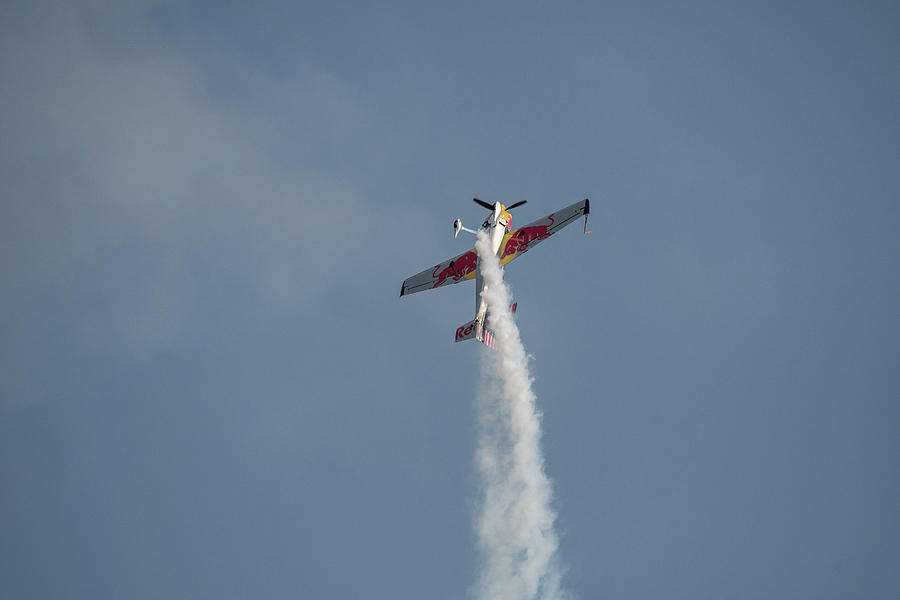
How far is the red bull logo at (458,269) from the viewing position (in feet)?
198

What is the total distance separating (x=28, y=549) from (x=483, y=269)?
107 m

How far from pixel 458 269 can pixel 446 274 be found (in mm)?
1256

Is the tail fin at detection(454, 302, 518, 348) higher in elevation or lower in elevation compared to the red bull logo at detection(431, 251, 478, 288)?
lower

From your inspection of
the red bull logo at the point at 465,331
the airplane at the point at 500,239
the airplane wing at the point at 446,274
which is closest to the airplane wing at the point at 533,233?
the airplane at the point at 500,239

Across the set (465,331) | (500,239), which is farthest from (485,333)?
(500,239)

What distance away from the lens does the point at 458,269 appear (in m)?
61.6

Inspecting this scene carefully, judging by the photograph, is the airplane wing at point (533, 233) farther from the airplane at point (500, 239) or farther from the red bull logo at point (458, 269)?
the red bull logo at point (458, 269)

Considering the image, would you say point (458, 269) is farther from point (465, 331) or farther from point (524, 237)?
point (465, 331)

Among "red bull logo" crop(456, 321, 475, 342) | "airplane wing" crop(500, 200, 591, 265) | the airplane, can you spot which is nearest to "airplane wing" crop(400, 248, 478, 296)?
the airplane

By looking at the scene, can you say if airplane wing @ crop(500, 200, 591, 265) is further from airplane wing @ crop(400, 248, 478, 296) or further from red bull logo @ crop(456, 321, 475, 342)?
red bull logo @ crop(456, 321, 475, 342)

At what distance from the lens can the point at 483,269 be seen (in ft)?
189

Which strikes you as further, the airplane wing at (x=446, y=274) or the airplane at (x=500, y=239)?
the airplane wing at (x=446, y=274)

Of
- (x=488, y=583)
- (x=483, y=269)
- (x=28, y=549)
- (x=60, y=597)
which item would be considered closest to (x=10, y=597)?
(x=28, y=549)

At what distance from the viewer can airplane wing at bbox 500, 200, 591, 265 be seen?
2232 inches
